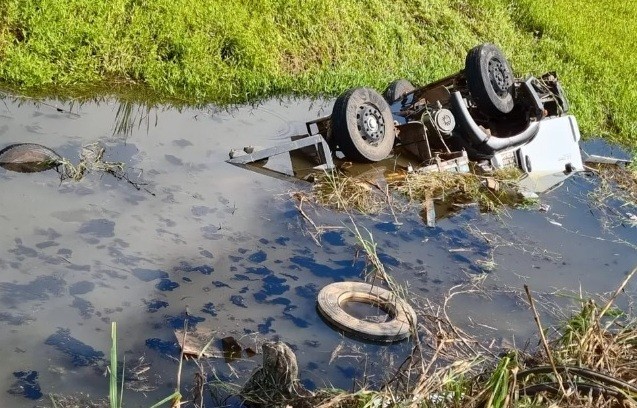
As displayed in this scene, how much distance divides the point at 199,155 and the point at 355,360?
124 inches

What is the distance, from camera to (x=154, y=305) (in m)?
5.46

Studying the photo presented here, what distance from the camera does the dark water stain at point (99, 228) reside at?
19.8 ft

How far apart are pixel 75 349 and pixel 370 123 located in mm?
4335

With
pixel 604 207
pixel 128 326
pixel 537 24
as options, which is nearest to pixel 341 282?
pixel 128 326

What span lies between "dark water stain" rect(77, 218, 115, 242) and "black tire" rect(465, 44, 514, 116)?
437 cm

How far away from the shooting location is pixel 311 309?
19.0 ft

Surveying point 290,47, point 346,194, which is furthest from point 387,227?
point 290,47

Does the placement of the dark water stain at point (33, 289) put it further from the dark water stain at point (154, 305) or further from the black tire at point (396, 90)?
the black tire at point (396, 90)

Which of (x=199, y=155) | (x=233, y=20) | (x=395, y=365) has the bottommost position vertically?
(x=395, y=365)

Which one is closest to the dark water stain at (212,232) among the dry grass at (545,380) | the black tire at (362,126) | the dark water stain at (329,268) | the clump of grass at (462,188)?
the dark water stain at (329,268)

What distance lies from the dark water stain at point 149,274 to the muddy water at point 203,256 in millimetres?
17

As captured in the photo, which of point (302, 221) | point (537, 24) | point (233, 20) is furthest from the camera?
point (537, 24)

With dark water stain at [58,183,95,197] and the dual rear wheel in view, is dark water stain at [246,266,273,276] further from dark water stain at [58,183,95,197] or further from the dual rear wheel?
the dual rear wheel

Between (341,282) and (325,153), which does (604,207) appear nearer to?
(325,153)
